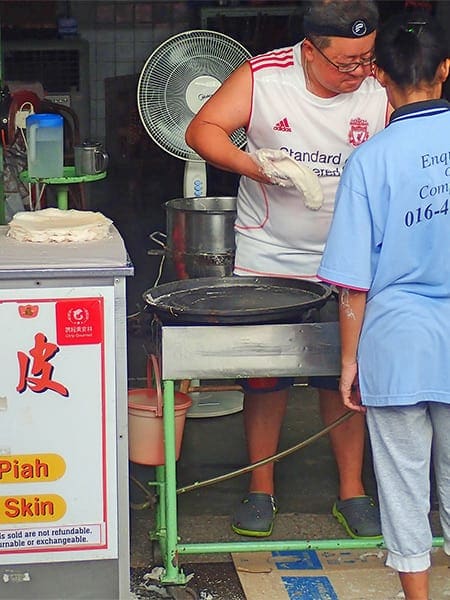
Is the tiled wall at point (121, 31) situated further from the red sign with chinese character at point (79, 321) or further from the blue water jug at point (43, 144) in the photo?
the red sign with chinese character at point (79, 321)

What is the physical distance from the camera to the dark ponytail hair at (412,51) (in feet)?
8.51

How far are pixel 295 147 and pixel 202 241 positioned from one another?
0.80 meters

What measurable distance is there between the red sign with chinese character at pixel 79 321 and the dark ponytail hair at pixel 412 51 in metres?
1.00

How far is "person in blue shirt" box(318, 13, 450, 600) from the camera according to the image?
261 cm

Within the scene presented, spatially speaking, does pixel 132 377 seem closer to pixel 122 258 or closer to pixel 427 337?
pixel 122 258

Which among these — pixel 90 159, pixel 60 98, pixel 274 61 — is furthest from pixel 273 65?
pixel 60 98

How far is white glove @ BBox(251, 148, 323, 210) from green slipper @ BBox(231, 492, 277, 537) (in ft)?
3.62

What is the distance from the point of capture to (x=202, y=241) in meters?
4.20

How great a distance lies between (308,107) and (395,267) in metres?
1.01

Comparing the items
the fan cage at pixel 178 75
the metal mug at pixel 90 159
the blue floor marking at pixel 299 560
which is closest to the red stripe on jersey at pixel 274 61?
the fan cage at pixel 178 75

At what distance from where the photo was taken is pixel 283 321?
315cm

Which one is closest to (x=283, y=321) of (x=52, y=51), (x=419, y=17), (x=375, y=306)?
(x=375, y=306)

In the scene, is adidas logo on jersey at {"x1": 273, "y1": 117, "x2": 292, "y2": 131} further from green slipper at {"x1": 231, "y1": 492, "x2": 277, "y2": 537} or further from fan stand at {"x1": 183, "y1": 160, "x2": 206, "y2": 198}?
green slipper at {"x1": 231, "y1": 492, "x2": 277, "y2": 537}

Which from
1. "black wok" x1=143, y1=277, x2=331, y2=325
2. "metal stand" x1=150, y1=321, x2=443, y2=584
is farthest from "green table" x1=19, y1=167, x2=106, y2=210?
"metal stand" x1=150, y1=321, x2=443, y2=584
